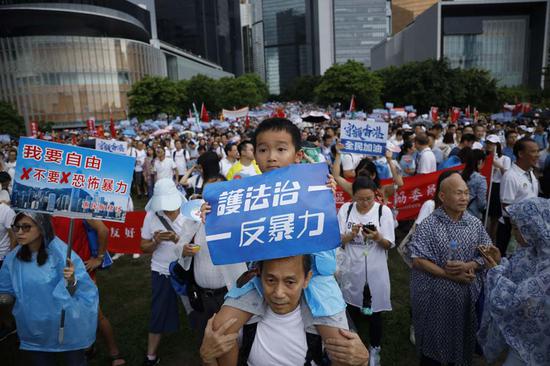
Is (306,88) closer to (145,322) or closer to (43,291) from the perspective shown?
(145,322)

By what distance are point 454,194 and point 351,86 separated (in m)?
57.6

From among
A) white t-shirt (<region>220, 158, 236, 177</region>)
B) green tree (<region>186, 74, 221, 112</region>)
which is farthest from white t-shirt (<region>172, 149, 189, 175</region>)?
green tree (<region>186, 74, 221, 112</region>)

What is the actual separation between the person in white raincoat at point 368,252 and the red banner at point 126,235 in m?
3.74

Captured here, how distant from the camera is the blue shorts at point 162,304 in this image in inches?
146

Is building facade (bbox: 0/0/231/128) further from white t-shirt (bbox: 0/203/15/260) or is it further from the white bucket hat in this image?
the white bucket hat

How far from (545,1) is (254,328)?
2793 inches

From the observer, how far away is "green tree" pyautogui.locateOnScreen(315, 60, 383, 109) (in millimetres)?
56406

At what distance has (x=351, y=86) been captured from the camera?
189 ft

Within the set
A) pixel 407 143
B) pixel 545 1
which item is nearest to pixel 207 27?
pixel 545 1

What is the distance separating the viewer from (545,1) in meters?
55.0

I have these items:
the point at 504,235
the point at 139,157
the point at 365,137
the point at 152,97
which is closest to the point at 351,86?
the point at 152,97

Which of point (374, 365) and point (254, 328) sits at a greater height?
point (254, 328)

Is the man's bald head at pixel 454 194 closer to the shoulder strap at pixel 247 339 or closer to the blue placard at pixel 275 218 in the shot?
the blue placard at pixel 275 218

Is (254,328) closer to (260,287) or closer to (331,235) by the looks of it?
(260,287)
